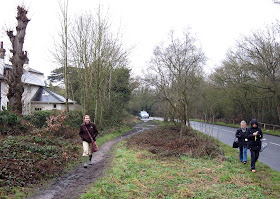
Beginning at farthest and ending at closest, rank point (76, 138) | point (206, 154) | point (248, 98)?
point (248, 98) → point (76, 138) → point (206, 154)

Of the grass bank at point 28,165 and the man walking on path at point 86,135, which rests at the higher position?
the man walking on path at point 86,135

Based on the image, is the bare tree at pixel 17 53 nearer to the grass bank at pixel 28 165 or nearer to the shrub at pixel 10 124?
the shrub at pixel 10 124

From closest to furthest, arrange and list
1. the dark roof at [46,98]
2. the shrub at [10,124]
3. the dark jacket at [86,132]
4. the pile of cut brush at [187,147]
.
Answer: the dark jacket at [86,132]
the pile of cut brush at [187,147]
the shrub at [10,124]
the dark roof at [46,98]

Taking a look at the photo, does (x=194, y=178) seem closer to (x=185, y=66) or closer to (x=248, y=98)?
(x=185, y=66)

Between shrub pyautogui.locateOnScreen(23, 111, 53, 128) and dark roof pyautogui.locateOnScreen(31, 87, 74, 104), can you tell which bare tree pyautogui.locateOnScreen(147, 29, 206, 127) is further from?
dark roof pyautogui.locateOnScreen(31, 87, 74, 104)

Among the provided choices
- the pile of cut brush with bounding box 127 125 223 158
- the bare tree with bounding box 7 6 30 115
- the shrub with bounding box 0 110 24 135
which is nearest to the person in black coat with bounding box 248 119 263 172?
the pile of cut brush with bounding box 127 125 223 158

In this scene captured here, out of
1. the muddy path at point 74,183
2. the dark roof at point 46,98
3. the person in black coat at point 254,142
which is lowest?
the muddy path at point 74,183

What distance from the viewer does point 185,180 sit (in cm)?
751

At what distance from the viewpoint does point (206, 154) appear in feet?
37.7

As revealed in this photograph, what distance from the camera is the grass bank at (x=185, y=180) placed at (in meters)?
6.27

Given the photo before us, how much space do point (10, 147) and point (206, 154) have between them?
27.1 ft

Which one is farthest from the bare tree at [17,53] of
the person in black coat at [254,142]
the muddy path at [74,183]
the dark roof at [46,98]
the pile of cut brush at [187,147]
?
the dark roof at [46,98]

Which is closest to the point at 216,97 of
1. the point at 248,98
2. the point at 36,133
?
the point at 248,98

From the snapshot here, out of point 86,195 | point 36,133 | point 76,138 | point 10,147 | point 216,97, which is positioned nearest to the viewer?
point 86,195
